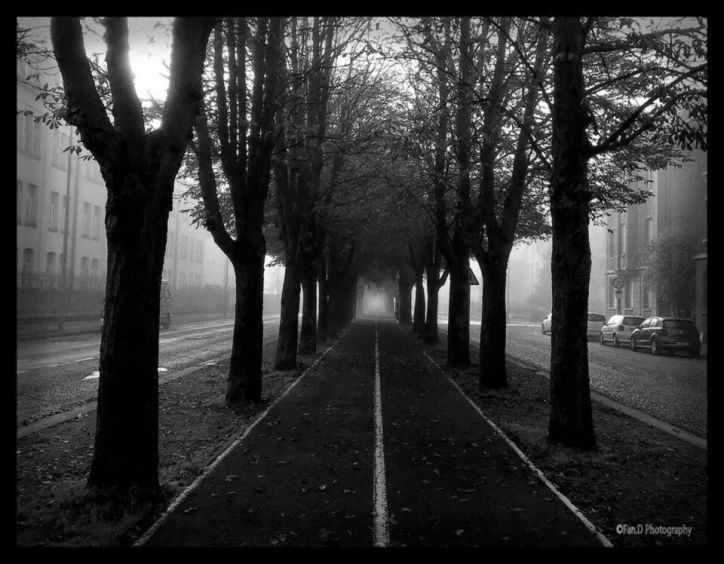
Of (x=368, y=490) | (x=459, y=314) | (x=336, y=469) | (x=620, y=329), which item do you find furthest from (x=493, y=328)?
(x=620, y=329)

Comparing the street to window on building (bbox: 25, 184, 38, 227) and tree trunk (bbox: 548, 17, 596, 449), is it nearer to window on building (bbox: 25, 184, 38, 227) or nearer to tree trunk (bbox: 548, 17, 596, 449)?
tree trunk (bbox: 548, 17, 596, 449)

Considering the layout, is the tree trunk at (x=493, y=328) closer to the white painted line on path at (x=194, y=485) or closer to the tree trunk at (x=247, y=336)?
the tree trunk at (x=247, y=336)

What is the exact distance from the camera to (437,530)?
5.02 m

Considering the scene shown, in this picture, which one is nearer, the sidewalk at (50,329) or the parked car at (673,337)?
the sidewalk at (50,329)

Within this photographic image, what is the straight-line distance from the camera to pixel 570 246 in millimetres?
8086

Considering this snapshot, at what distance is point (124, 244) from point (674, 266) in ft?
121

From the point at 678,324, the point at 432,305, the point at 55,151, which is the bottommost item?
the point at 678,324

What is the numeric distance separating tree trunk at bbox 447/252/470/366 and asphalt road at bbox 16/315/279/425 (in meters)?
8.09

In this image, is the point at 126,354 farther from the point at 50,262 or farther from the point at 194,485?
the point at 50,262

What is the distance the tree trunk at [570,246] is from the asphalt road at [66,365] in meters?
7.82

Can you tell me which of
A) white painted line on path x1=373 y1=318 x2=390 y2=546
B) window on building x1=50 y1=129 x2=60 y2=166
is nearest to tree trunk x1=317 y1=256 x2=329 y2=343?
white painted line on path x1=373 y1=318 x2=390 y2=546

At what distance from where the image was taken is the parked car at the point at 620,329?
31.1 metres

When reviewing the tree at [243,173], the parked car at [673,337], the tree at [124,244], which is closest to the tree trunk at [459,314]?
the tree at [243,173]
